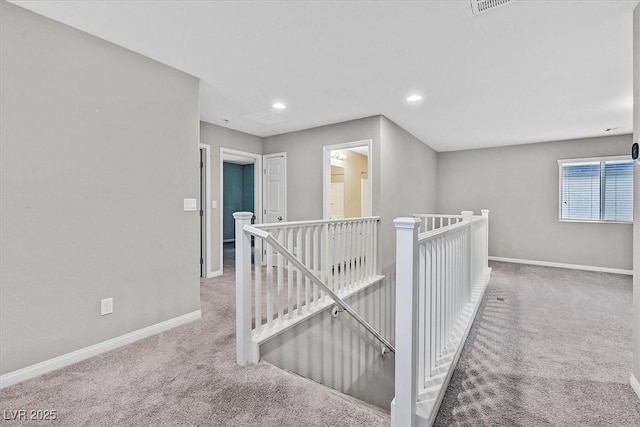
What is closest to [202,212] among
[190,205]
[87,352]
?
[190,205]

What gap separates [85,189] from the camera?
222 cm

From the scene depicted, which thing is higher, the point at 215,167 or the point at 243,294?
the point at 215,167

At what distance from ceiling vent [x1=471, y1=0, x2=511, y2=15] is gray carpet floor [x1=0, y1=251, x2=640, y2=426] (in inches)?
101

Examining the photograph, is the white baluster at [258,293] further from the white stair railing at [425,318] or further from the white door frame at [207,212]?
the white door frame at [207,212]

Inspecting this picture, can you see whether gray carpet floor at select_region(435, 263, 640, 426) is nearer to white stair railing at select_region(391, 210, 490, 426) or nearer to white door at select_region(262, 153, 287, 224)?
white stair railing at select_region(391, 210, 490, 426)

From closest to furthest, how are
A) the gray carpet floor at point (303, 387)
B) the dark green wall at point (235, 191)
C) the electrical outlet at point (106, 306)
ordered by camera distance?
the gray carpet floor at point (303, 387), the electrical outlet at point (106, 306), the dark green wall at point (235, 191)

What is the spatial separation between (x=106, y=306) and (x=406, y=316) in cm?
235

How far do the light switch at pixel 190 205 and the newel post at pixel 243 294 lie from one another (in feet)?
2.91

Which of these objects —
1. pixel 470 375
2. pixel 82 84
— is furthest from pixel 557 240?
pixel 82 84

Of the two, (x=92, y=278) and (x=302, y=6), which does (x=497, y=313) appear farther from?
(x=92, y=278)

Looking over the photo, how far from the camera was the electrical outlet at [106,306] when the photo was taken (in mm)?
2307

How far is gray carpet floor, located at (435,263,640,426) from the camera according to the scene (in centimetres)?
168

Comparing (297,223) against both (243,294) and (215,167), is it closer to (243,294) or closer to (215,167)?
(243,294)

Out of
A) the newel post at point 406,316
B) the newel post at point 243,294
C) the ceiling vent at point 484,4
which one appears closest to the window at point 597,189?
the ceiling vent at point 484,4
